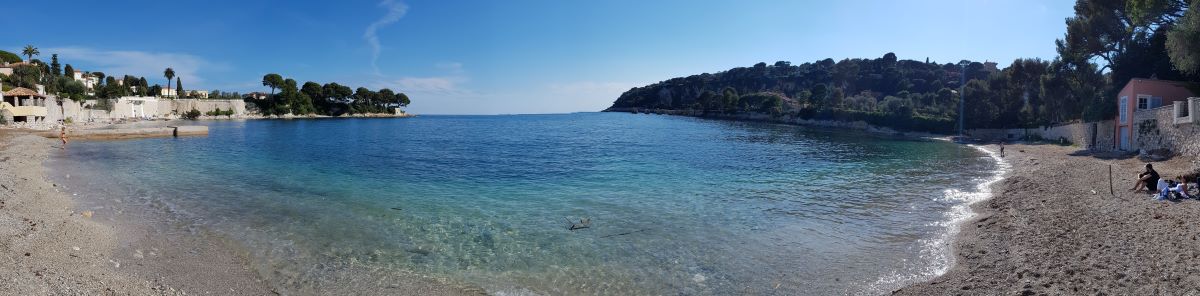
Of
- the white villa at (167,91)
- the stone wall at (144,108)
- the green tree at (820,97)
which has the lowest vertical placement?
the stone wall at (144,108)

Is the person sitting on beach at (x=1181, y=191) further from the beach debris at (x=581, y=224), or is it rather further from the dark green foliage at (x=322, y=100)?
the dark green foliage at (x=322, y=100)

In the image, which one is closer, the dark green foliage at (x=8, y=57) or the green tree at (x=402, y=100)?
the dark green foliage at (x=8, y=57)

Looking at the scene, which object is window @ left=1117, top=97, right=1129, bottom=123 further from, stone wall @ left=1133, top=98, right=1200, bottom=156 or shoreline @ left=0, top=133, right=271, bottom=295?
shoreline @ left=0, top=133, right=271, bottom=295

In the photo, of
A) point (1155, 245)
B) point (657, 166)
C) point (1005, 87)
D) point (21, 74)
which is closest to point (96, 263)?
point (1155, 245)

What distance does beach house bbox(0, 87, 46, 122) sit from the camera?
5552 cm

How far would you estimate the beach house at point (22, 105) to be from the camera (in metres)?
55.5

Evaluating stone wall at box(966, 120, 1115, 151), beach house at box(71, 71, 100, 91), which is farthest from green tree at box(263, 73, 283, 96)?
stone wall at box(966, 120, 1115, 151)

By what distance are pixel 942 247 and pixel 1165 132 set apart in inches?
951

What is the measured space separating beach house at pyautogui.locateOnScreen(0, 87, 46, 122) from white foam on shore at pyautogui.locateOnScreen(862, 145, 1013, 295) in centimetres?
7839

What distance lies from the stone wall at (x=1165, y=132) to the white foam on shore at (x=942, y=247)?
10.5 metres

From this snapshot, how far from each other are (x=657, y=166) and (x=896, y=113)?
216 feet

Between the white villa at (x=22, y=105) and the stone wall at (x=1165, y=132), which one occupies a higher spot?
the white villa at (x=22, y=105)

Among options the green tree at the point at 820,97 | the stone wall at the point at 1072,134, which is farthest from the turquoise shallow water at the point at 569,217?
the green tree at the point at 820,97

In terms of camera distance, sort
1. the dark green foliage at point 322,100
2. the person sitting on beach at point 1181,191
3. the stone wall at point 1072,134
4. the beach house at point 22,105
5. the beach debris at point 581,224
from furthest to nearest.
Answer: the dark green foliage at point 322,100 → the beach house at point 22,105 → the stone wall at point 1072,134 → the person sitting on beach at point 1181,191 → the beach debris at point 581,224
